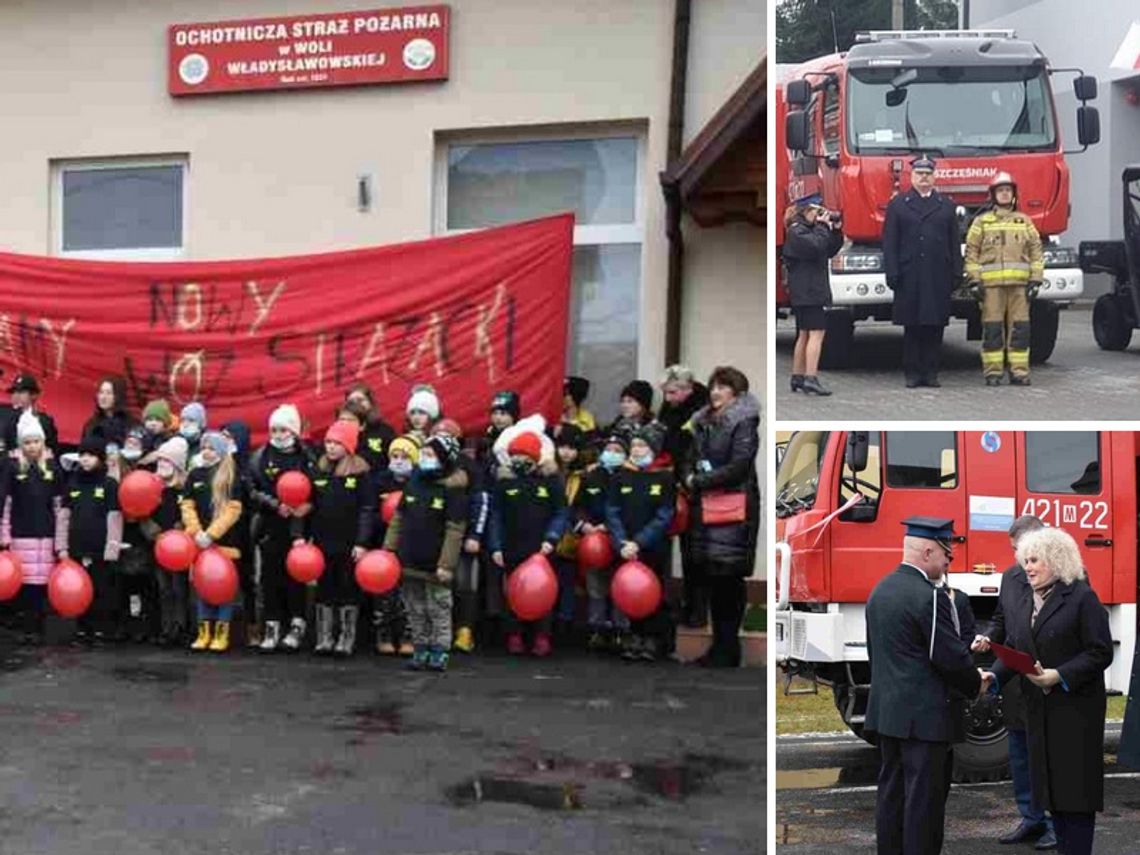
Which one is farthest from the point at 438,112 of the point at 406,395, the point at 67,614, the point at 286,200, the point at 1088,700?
the point at 1088,700

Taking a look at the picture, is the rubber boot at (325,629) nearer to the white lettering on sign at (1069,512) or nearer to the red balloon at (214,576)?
the red balloon at (214,576)

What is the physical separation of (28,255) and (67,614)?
3078mm

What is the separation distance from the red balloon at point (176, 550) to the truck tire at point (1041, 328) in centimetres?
647

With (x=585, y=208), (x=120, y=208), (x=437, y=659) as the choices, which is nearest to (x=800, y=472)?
(x=437, y=659)

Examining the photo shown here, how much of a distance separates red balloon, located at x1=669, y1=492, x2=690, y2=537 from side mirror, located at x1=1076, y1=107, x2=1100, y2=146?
18.0ft

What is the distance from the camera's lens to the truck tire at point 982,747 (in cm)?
810

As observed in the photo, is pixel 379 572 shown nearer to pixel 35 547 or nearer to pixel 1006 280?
pixel 35 547

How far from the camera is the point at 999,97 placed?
15.6 ft

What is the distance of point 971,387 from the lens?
4500 millimetres

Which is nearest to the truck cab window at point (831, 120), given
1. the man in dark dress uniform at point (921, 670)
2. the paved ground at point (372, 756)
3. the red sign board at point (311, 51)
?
the man in dark dress uniform at point (921, 670)

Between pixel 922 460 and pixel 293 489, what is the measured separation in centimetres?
438

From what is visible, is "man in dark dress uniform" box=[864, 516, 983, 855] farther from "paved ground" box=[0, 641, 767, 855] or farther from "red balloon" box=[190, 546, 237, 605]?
"red balloon" box=[190, 546, 237, 605]

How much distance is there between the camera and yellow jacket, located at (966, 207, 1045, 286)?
454cm

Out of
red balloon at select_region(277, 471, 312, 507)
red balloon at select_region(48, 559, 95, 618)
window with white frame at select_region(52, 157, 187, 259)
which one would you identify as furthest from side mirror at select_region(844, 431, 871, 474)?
window with white frame at select_region(52, 157, 187, 259)
